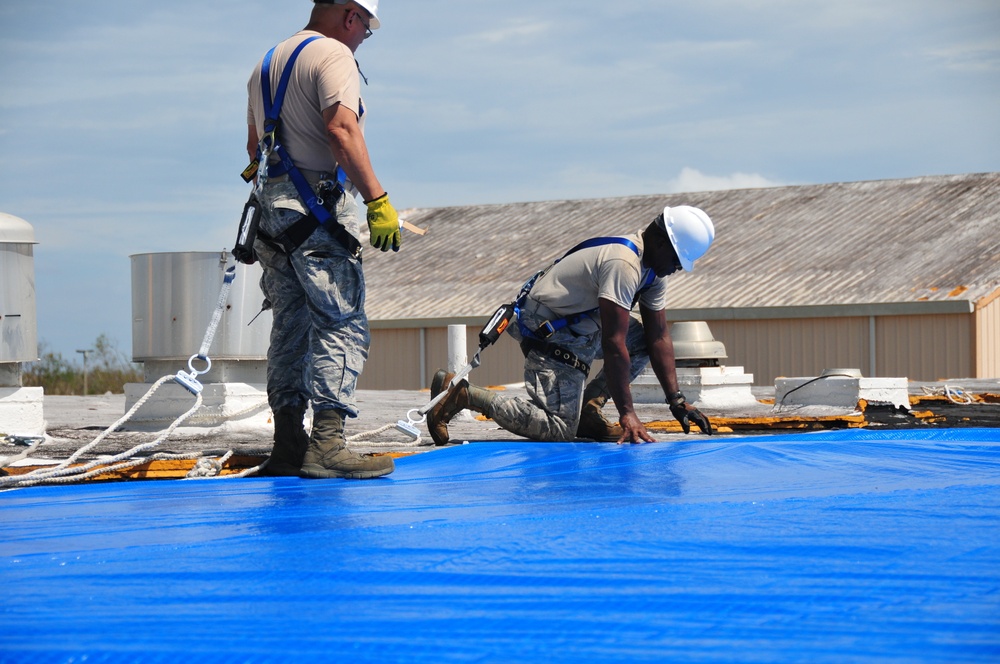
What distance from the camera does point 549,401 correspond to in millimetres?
5617

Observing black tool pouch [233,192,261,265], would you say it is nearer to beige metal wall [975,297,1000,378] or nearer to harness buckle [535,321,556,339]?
harness buckle [535,321,556,339]

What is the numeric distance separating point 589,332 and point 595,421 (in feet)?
1.64

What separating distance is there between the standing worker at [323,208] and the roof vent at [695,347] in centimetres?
607

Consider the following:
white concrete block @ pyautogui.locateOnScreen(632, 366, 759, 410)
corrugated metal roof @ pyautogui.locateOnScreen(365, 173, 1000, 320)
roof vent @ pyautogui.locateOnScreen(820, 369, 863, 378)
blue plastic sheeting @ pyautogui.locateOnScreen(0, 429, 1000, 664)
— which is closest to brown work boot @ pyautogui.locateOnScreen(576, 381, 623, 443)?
blue plastic sheeting @ pyautogui.locateOnScreen(0, 429, 1000, 664)

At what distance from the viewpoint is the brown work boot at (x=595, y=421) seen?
587 centimetres

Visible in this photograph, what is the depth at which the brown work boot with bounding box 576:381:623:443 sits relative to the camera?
19.3 ft

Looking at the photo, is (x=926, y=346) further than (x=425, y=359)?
No

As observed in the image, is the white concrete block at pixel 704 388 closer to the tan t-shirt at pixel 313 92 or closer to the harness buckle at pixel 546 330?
the harness buckle at pixel 546 330

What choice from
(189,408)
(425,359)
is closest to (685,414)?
(189,408)

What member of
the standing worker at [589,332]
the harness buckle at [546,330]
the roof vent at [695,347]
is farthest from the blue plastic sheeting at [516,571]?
the roof vent at [695,347]

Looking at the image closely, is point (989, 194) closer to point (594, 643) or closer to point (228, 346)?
point (228, 346)

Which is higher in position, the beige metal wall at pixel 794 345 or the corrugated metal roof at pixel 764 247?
the corrugated metal roof at pixel 764 247

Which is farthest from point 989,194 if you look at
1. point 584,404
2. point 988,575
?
point 988,575

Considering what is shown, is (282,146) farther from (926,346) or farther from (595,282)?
(926,346)
